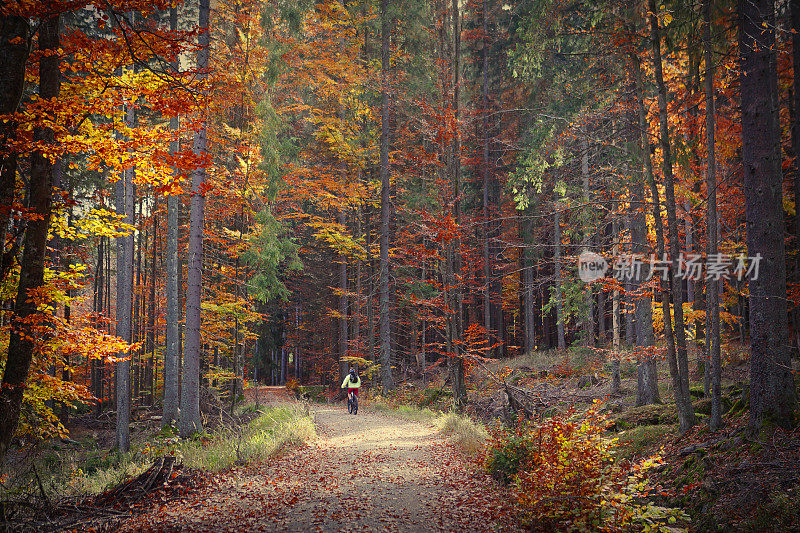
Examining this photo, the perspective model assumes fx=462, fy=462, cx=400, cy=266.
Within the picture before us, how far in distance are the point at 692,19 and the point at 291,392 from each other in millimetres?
29126

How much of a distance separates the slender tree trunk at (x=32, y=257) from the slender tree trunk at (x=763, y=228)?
10503 millimetres

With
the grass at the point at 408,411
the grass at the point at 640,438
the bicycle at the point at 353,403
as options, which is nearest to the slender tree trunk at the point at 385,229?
the grass at the point at 408,411

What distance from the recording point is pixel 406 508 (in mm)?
6625

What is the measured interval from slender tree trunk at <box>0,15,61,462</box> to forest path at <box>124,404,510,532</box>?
2268 mm

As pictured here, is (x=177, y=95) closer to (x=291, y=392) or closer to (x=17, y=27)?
(x=17, y=27)

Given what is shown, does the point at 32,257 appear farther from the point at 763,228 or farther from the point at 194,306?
the point at 763,228

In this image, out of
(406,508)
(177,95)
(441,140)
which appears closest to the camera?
(406,508)

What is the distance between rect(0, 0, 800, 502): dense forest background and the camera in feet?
22.8

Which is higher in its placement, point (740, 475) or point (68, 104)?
point (68, 104)

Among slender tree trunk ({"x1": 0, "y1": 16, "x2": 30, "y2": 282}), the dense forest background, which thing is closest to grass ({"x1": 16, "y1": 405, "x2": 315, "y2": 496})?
the dense forest background

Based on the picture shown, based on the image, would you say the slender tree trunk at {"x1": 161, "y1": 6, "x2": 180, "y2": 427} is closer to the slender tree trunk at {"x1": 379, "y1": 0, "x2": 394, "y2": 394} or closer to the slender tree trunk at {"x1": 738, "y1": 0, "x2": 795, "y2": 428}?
the slender tree trunk at {"x1": 379, "y1": 0, "x2": 394, "y2": 394}

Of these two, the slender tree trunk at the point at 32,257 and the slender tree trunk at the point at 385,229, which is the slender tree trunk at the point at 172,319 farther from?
the slender tree trunk at the point at 385,229

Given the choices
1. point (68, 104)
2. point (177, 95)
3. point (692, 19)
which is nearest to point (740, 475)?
point (692, 19)

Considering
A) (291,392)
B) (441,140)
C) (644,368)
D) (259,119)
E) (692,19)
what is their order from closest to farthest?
1. (692,19)
2. (644,368)
3. (441,140)
4. (259,119)
5. (291,392)
